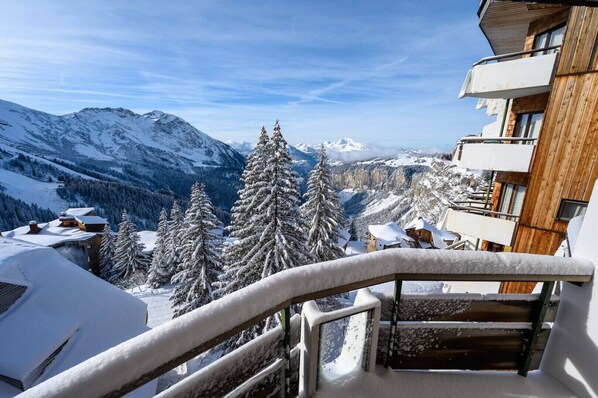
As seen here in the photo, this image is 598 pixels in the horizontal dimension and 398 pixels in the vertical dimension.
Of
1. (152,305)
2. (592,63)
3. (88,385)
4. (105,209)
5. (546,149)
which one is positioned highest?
(592,63)

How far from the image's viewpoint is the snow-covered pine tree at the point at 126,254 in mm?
33031

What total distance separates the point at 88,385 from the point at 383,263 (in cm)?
174

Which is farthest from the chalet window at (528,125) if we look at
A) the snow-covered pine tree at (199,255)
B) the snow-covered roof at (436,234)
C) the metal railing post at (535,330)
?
the snow-covered roof at (436,234)

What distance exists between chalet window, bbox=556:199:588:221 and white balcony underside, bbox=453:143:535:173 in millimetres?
1255

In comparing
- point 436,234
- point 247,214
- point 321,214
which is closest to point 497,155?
point 247,214

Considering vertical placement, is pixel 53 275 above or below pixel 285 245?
below

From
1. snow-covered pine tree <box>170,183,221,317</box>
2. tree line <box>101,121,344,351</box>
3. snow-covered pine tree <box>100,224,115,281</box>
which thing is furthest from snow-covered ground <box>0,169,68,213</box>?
tree line <box>101,121,344,351</box>

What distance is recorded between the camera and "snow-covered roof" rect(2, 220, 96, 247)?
36922 mm

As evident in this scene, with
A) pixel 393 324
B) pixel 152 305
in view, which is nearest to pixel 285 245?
pixel 393 324

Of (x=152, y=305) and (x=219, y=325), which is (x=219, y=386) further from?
(x=152, y=305)

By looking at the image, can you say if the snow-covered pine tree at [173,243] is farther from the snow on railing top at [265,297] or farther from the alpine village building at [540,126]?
the snow on railing top at [265,297]

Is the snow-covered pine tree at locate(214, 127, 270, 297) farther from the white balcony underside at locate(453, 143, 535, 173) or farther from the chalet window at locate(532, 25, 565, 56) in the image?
the chalet window at locate(532, 25, 565, 56)

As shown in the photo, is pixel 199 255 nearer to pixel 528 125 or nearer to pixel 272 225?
pixel 272 225

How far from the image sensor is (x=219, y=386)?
156 centimetres
